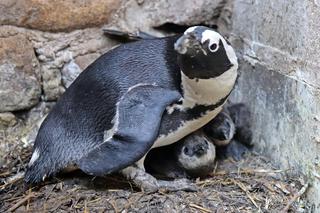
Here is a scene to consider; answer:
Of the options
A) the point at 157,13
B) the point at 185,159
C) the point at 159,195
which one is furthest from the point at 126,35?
the point at 159,195

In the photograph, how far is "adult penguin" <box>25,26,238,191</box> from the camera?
1239 mm

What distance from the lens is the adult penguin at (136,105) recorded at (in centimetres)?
124

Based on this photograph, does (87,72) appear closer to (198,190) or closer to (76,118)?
(76,118)

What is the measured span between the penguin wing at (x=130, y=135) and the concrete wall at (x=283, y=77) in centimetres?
32

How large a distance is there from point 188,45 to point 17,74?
533mm

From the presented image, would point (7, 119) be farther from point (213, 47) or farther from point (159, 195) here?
point (213, 47)

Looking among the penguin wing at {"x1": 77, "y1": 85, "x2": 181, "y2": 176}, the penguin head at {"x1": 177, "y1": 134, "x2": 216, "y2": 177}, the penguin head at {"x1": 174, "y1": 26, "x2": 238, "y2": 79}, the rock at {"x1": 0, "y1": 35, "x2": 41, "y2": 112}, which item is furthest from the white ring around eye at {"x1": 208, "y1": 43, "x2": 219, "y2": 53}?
the rock at {"x1": 0, "y1": 35, "x2": 41, "y2": 112}

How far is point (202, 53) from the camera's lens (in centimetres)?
125

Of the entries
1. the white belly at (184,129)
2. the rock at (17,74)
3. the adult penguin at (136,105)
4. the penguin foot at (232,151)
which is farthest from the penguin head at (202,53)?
the rock at (17,74)

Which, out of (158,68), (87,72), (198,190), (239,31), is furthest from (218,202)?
(239,31)

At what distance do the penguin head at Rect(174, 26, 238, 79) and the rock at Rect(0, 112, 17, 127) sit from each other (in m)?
0.52

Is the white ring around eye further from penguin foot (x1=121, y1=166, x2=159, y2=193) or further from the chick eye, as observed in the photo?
penguin foot (x1=121, y1=166, x2=159, y2=193)

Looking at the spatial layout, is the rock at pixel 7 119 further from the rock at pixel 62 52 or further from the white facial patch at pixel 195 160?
the white facial patch at pixel 195 160

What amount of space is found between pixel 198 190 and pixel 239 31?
1.68 feet
